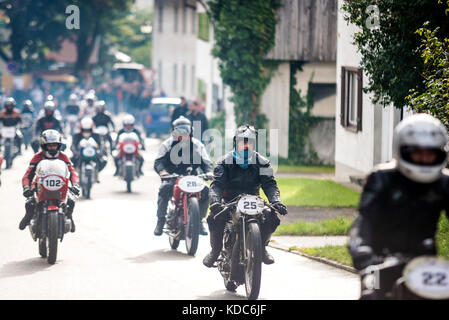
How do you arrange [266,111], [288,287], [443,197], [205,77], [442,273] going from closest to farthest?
1. [442,273]
2. [443,197]
3. [288,287]
4. [266,111]
5. [205,77]

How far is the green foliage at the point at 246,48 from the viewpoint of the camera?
30.7m

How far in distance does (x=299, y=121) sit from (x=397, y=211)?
23.6 m

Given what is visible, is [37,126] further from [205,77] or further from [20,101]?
[20,101]

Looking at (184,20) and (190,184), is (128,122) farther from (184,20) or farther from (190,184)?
(184,20)

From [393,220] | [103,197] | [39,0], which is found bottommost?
[103,197]

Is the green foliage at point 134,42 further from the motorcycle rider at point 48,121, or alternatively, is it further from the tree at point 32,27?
the motorcycle rider at point 48,121

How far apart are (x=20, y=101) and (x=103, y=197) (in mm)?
30842

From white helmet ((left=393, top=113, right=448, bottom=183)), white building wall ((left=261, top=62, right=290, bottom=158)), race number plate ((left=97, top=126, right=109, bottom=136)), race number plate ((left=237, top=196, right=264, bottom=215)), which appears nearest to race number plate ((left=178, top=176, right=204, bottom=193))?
race number plate ((left=237, top=196, right=264, bottom=215))

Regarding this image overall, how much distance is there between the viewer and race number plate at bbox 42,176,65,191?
523 inches

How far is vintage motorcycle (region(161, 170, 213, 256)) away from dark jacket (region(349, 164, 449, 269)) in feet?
22.6

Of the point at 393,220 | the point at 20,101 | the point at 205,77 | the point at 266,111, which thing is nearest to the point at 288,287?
the point at 393,220

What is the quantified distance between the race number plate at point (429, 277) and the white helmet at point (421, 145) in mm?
614

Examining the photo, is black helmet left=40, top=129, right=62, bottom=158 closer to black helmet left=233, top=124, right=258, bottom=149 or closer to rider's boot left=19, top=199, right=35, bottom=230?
rider's boot left=19, top=199, right=35, bottom=230
